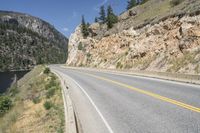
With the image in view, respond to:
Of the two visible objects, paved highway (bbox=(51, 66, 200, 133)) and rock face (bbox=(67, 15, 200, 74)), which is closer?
paved highway (bbox=(51, 66, 200, 133))

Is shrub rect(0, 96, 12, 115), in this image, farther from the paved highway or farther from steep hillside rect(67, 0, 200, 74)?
steep hillside rect(67, 0, 200, 74)

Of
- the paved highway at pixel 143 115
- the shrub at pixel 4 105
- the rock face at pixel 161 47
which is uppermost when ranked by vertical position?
the rock face at pixel 161 47

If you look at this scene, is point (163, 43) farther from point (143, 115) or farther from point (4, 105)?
point (143, 115)

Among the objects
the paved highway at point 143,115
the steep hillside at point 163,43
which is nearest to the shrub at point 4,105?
the paved highway at point 143,115

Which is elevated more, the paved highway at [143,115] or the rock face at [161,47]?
the rock face at [161,47]

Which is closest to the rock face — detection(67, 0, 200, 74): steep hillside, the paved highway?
detection(67, 0, 200, 74): steep hillside

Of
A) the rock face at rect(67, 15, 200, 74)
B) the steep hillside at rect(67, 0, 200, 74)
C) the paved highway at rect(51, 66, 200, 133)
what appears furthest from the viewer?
the steep hillside at rect(67, 0, 200, 74)

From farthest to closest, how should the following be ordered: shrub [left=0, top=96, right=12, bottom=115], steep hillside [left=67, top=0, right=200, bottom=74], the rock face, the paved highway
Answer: steep hillside [left=67, top=0, right=200, bottom=74], the rock face, shrub [left=0, top=96, right=12, bottom=115], the paved highway

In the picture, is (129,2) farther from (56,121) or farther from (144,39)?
(56,121)

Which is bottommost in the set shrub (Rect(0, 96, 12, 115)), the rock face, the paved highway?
shrub (Rect(0, 96, 12, 115))

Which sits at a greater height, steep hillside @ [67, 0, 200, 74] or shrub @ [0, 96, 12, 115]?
steep hillside @ [67, 0, 200, 74]

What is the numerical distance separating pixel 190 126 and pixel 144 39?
3594cm

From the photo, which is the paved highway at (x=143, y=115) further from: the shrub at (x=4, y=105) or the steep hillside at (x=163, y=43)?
the steep hillside at (x=163, y=43)

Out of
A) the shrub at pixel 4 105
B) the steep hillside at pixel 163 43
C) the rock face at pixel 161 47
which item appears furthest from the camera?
the steep hillside at pixel 163 43
